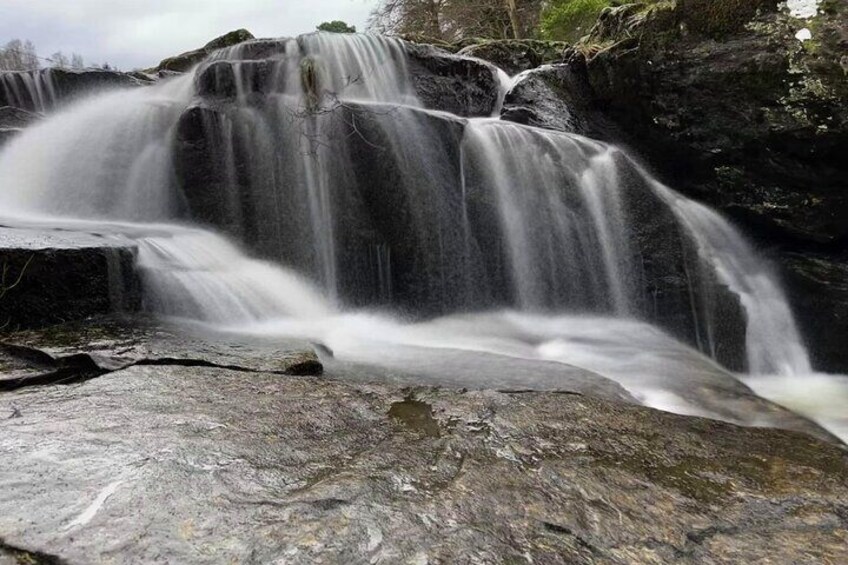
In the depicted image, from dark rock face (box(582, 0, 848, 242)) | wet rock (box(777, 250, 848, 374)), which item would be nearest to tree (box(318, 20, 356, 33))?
dark rock face (box(582, 0, 848, 242))

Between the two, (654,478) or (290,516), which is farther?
(654,478)

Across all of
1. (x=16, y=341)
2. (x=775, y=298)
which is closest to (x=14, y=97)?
(x=16, y=341)

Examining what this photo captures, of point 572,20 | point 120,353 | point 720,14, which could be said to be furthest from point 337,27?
point 120,353

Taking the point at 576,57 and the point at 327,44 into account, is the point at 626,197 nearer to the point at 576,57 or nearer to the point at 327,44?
the point at 576,57

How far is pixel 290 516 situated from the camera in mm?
1634

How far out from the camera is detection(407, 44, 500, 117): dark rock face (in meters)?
9.47

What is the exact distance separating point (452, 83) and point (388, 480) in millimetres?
8861

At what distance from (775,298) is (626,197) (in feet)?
7.01

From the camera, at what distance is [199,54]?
38.6 feet

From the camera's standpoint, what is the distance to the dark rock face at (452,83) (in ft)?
31.1

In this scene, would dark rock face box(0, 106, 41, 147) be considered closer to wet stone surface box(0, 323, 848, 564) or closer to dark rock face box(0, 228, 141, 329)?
dark rock face box(0, 228, 141, 329)

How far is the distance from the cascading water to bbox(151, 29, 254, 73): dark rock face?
4948 mm

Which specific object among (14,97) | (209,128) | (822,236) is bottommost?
(822,236)

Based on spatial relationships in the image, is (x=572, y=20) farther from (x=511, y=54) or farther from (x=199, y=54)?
(x=199, y=54)
